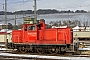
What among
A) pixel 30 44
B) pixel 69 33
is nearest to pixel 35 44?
pixel 30 44

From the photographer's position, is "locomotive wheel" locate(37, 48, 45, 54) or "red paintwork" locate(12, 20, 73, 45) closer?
"red paintwork" locate(12, 20, 73, 45)

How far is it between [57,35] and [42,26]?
1.97 metres

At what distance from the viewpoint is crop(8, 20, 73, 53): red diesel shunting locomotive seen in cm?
2247

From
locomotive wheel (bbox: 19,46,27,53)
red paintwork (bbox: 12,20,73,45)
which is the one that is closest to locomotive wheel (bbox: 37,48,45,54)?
red paintwork (bbox: 12,20,73,45)

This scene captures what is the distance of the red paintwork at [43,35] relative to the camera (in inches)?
893

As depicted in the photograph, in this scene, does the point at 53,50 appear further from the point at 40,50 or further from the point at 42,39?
the point at 42,39

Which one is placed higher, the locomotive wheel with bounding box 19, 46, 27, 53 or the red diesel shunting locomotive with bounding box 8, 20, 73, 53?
the red diesel shunting locomotive with bounding box 8, 20, 73, 53

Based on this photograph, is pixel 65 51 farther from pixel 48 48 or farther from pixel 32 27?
pixel 32 27

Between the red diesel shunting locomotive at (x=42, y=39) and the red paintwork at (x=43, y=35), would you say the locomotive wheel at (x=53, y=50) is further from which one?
the red paintwork at (x=43, y=35)

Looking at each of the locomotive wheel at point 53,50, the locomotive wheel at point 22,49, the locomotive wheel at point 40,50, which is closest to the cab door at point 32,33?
the locomotive wheel at point 22,49

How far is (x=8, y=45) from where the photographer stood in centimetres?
2430

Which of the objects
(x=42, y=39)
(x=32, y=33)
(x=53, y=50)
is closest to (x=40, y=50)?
(x=42, y=39)

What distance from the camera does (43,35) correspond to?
76.8 ft

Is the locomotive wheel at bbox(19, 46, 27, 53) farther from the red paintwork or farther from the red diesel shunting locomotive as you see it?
the red paintwork
